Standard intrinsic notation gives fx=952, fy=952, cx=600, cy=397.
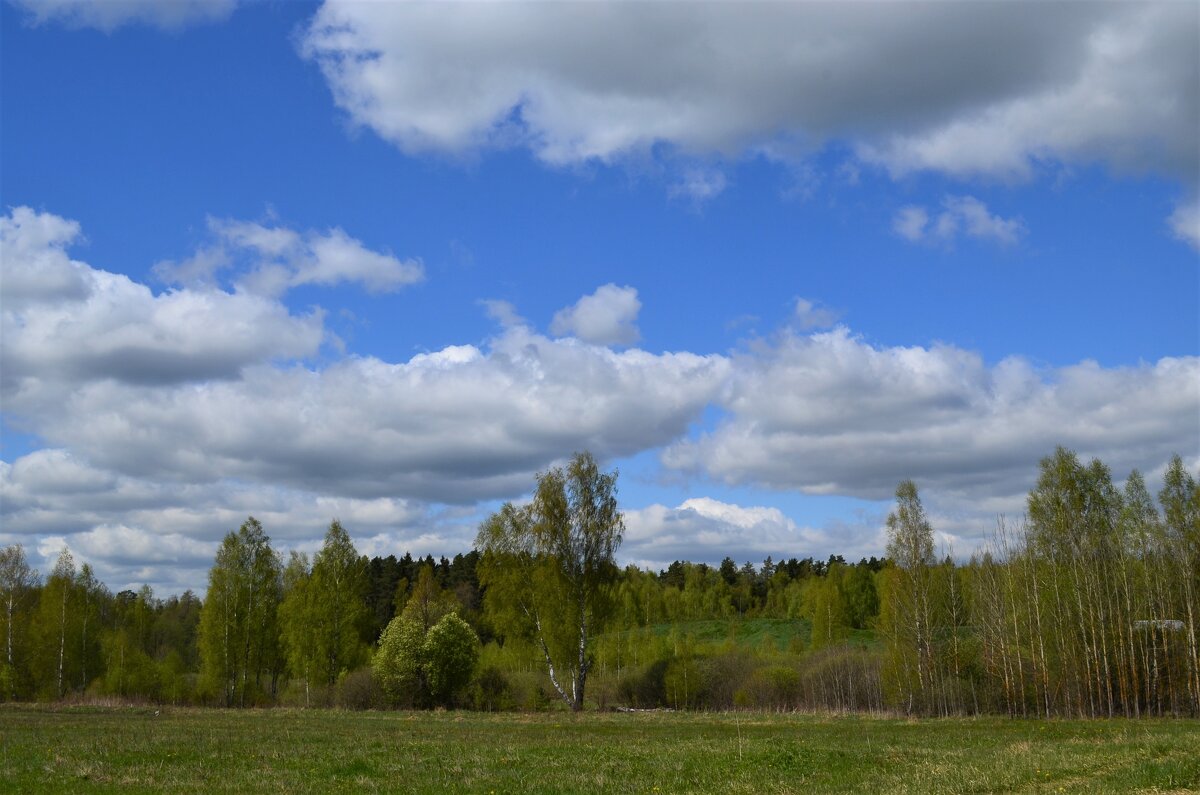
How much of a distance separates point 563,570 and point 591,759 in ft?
127

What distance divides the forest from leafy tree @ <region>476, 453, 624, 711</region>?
5.4 inches

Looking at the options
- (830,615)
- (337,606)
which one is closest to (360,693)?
(337,606)

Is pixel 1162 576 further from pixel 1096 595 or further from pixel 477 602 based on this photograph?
pixel 477 602

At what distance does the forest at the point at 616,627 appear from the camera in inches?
2183

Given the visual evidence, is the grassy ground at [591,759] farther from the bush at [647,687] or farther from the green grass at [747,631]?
the green grass at [747,631]

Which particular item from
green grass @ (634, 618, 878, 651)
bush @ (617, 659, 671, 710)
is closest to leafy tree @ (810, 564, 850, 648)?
green grass @ (634, 618, 878, 651)

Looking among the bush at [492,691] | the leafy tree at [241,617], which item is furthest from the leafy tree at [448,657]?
the leafy tree at [241,617]

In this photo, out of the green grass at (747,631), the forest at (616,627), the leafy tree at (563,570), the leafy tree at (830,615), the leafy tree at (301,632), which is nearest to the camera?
the forest at (616,627)

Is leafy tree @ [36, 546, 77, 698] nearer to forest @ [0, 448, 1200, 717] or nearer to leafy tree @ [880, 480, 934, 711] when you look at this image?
forest @ [0, 448, 1200, 717]

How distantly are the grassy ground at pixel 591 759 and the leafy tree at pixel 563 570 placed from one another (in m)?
22.7

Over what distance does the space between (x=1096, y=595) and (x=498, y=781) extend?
154ft

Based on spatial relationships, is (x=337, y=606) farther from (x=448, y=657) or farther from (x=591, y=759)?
(x=591, y=759)

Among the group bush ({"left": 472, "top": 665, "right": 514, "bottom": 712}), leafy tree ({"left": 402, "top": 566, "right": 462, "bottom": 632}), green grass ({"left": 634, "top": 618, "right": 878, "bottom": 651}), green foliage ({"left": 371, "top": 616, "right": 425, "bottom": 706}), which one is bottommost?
green grass ({"left": 634, "top": 618, "right": 878, "bottom": 651})

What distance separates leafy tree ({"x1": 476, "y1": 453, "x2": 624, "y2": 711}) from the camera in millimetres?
65438
